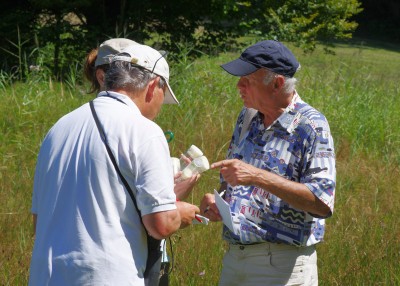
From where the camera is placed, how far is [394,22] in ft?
114

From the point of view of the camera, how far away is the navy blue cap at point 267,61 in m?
3.29

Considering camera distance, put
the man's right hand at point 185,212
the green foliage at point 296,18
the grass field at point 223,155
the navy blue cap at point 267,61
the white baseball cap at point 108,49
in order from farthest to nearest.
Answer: the green foliage at point 296,18 → the grass field at point 223,155 → the navy blue cap at point 267,61 → the white baseball cap at point 108,49 → the man's right hand at point 185,212

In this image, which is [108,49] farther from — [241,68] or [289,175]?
[289,175]

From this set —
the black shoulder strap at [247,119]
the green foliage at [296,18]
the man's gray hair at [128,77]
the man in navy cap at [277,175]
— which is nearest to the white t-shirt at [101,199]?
the man's gray hair at [128,77]

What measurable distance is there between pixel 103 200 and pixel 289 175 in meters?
0.94

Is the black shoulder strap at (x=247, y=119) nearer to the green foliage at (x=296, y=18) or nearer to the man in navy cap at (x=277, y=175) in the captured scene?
the man in navy cap at (x=277, y=175)

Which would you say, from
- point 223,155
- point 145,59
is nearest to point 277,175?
point 145,59

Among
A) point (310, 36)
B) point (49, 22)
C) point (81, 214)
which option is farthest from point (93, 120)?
point (310, 36)

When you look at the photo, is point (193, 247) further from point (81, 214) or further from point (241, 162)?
point (81, 214)

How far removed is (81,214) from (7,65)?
31.8 feet

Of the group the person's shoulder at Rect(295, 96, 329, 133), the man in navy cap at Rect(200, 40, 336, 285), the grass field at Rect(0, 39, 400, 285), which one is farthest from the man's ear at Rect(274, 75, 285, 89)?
the grass field at Rect(0, 39, 400, 285)

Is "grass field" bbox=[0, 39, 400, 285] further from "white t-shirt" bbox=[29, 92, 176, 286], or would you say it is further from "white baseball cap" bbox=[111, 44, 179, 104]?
"white baseball cap" bbox=[111, 44, 179, 104]

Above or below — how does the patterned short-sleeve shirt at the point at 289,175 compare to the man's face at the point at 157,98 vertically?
below

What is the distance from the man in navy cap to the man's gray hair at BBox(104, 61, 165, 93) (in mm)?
548
